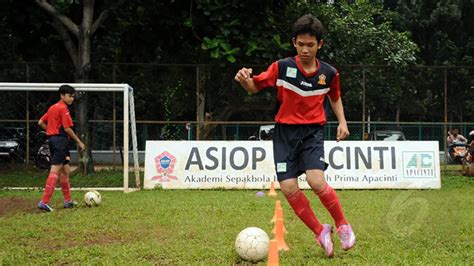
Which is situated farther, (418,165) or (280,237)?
(418,165)

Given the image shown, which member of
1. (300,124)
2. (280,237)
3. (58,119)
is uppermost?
(58,119)

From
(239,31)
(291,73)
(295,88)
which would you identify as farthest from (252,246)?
(239,31)

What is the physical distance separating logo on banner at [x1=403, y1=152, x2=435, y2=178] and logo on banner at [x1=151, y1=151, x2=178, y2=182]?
217 inches

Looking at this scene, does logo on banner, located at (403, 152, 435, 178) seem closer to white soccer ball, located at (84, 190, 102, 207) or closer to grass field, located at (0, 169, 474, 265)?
grass field, located at (0, 169, 474, 265)

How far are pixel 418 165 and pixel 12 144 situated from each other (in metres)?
11.2

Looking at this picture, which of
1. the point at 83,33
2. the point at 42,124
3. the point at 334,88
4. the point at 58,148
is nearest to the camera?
the point at 334,88

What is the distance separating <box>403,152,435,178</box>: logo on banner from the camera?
1416 cm

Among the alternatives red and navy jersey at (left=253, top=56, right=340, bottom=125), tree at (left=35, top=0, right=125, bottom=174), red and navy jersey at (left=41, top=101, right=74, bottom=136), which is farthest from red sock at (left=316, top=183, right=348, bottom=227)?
tree at (left=35, top=0, right=125, bottom=174)

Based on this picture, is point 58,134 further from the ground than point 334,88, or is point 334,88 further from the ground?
point 334,88

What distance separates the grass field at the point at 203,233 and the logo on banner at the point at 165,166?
3270 mm

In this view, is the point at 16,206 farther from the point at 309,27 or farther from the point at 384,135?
the point at 384,135

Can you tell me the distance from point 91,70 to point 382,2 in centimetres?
2417

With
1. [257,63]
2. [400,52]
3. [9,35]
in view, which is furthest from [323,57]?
[9,35]

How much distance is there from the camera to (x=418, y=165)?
46.7 ft
